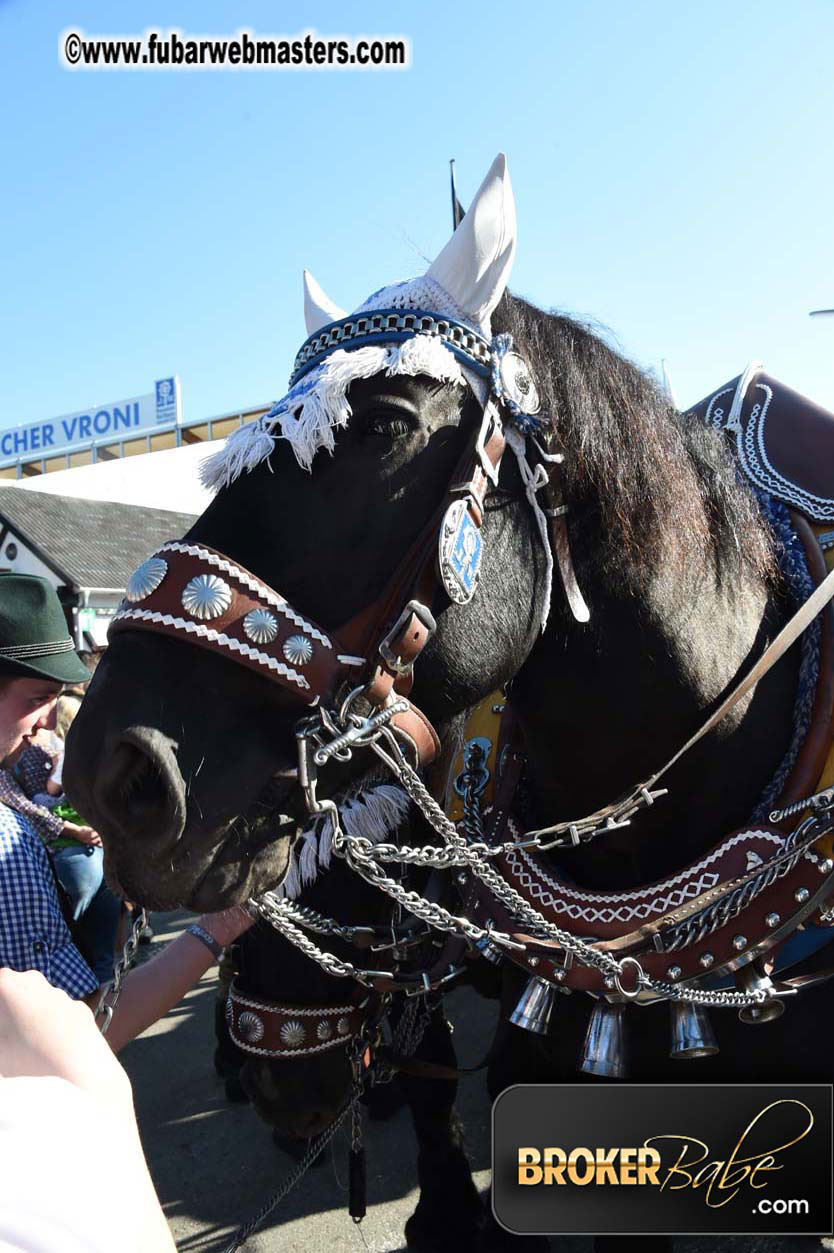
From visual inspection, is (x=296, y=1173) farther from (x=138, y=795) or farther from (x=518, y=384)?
(x=518, y=384)

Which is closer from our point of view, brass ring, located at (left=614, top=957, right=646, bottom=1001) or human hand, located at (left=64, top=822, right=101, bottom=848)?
brass ring, located at (left=614, top=957, right=646, bottom=1001)

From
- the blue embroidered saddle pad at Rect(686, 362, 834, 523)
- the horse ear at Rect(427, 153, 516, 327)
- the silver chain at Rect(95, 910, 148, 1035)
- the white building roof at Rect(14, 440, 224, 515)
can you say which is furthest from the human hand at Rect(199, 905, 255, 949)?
the white building roof at Rect(14, 440, 224, 515)

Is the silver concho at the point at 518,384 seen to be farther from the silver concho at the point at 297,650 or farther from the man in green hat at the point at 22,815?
the man in green hat at the point at 22,815

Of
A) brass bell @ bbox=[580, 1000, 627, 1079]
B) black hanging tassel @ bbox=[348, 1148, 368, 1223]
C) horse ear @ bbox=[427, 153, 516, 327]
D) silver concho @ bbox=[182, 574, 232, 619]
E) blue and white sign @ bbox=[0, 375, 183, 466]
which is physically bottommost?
black hanging tassel @ bbox=[348, 1148, 368, 1223]

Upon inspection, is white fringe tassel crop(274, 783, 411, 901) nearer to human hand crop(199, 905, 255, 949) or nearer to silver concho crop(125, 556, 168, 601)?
human hand crop(199, 905, 255, 949)

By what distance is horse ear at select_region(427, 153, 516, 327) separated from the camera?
1.46m

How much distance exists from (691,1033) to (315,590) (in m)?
1.11

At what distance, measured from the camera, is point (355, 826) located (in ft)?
6.82

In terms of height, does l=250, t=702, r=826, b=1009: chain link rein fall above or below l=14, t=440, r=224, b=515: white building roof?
below

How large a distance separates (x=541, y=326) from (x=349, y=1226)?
2.74m

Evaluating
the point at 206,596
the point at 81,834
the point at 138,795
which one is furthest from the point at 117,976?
the point at 81,834

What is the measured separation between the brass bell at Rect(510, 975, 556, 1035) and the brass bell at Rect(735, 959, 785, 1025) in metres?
0.37

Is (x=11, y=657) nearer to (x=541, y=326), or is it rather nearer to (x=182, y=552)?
(x=182, y=552)

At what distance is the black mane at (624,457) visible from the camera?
5.12 ft
